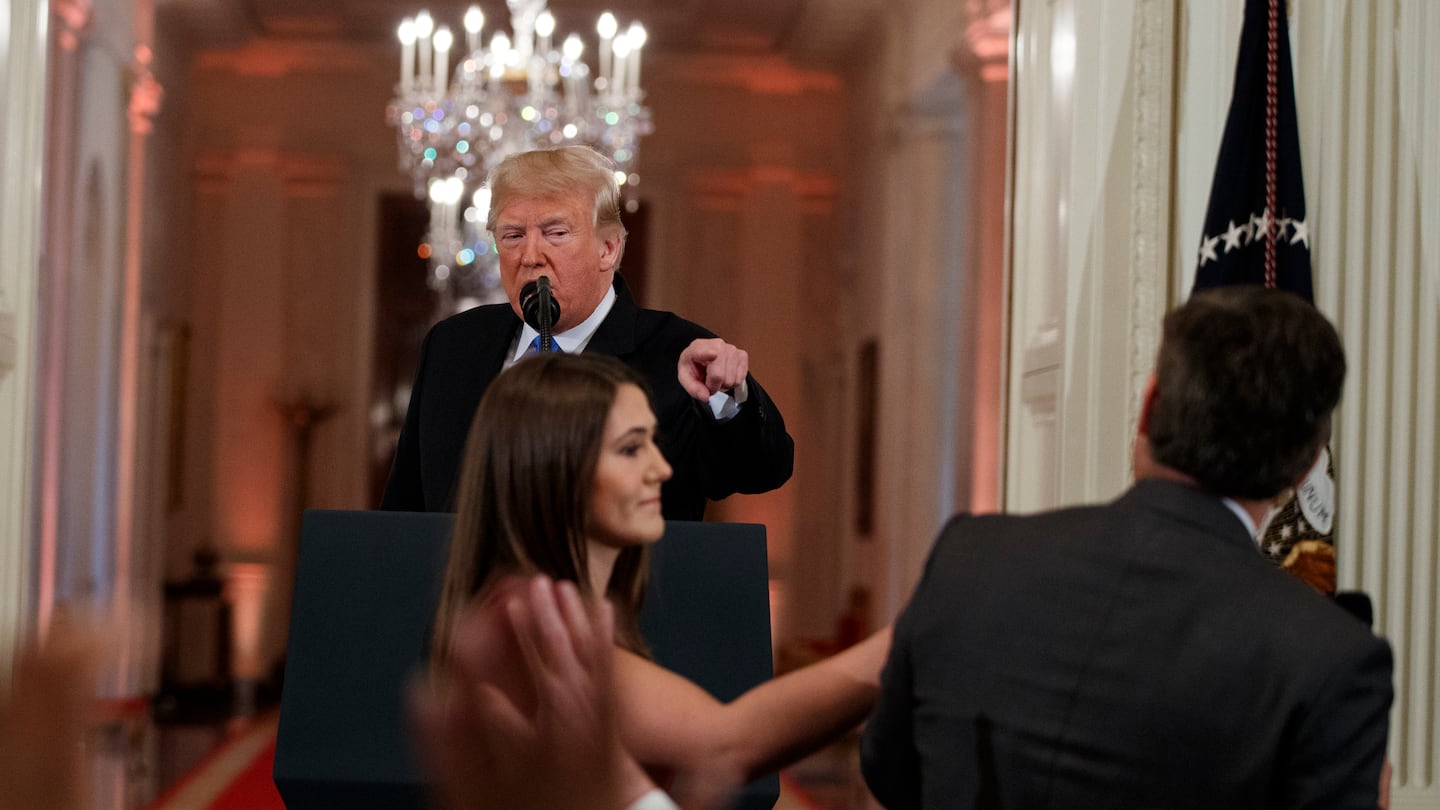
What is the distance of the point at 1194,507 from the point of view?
1.85 meters

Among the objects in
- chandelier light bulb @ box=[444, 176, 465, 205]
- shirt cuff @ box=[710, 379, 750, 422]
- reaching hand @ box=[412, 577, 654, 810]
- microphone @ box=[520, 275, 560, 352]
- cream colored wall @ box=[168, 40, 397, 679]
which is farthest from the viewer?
cream colored wall @ box=[168, 40, 397, 679]

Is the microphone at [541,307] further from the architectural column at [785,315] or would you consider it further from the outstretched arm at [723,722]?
the architectural column at [785,315]

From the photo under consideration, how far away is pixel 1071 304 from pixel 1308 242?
0.69 m

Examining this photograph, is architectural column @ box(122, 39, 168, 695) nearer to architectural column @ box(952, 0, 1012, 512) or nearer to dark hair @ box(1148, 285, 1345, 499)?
architectural column @ box(952, 0, 1012, 512)

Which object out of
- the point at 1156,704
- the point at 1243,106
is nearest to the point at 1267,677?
the point at 1156,704

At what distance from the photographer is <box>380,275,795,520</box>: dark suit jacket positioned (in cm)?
305

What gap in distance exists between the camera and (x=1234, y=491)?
1.86 m

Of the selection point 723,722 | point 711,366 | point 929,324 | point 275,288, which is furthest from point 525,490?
point 275,288

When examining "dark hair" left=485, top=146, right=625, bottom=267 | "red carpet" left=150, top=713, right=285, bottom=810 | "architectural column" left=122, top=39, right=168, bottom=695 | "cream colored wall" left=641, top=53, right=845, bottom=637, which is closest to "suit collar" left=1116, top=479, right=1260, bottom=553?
"dark hair" left=485, top=146, right=625, bottom=267

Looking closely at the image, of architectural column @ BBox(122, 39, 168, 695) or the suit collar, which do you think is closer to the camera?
the suit collar

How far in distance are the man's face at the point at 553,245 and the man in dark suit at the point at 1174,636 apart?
1.41m

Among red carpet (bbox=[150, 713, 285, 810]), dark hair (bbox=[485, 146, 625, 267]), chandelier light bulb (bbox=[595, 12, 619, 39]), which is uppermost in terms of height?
chandelier light bulb (bbox=[595, 12, 619, 39])

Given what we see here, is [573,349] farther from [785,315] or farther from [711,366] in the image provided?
[785,315]

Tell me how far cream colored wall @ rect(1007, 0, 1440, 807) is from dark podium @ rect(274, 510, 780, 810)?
2.23 metres
